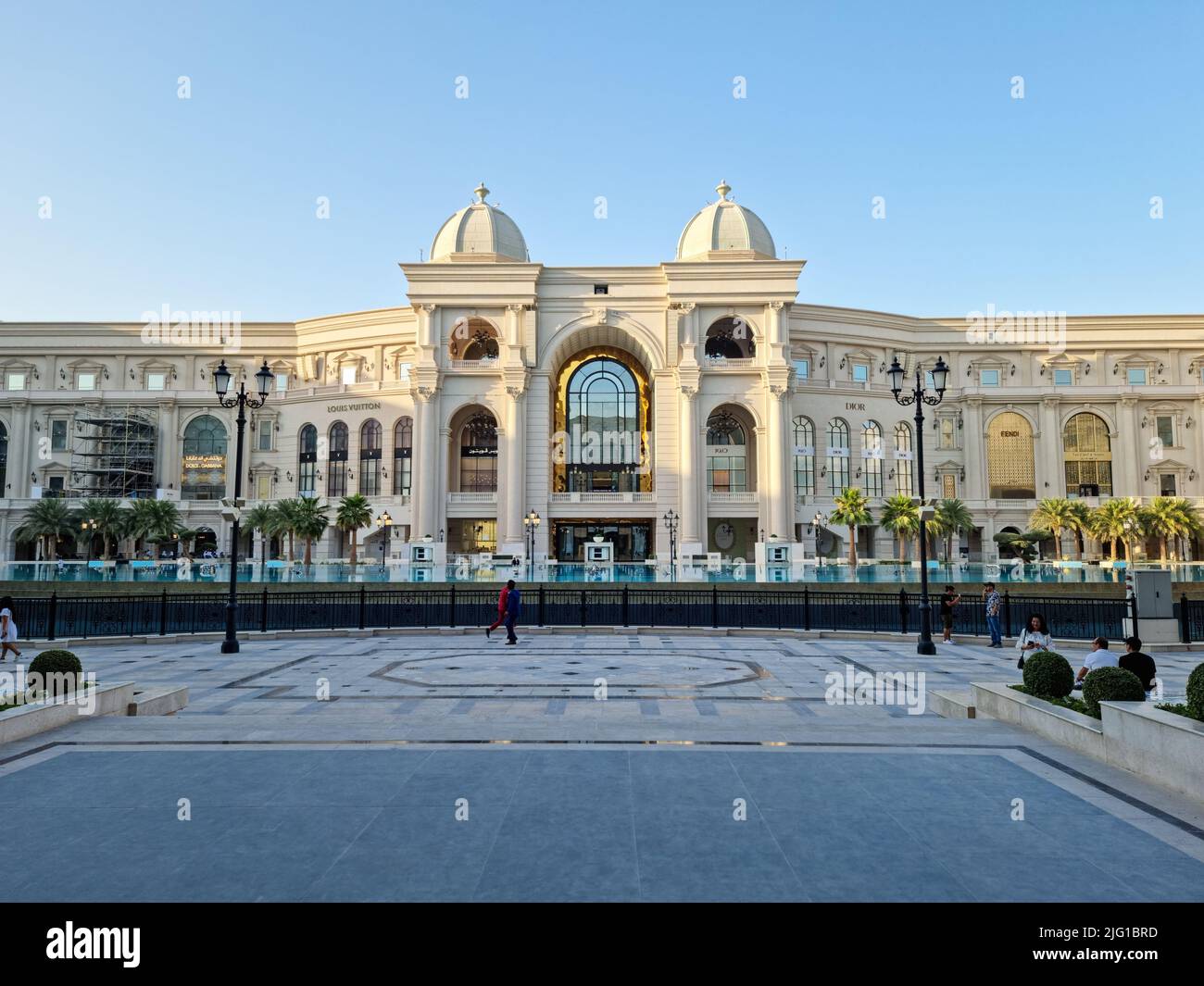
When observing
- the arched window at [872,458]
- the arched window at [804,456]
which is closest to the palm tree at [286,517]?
the arched window at [804,456]

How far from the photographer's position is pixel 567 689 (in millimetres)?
12562

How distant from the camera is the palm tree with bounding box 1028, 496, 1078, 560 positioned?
56594 millimetres

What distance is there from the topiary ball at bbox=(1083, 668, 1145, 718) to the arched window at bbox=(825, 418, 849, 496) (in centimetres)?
5410

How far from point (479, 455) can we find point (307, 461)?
14849mm

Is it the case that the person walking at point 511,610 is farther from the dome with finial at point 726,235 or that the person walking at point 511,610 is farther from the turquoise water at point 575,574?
the dome with finial at point 726,235

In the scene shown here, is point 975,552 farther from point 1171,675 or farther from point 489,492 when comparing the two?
point 1171,675

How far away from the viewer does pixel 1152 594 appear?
1823 centimetres

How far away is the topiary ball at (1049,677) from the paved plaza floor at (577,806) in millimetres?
743

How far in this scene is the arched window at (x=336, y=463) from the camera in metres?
63.2

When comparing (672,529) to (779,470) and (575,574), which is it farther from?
(575,574)

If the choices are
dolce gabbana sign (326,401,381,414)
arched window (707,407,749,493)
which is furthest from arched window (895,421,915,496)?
dolce gabbana sign (326,401,381,414)

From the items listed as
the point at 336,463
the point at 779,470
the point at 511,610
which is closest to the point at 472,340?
the point at 336,463

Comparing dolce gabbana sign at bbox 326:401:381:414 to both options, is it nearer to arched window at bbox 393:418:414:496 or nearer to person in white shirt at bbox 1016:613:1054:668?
arched window at bbox 393:418:414:496
